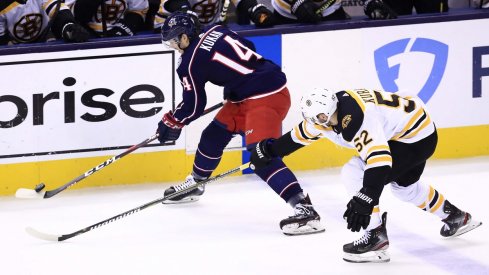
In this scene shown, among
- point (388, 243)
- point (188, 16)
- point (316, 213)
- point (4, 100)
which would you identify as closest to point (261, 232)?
point (316, 213)

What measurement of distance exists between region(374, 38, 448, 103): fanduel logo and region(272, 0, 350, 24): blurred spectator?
39cm

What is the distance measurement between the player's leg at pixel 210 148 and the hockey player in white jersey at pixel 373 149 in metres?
0.66

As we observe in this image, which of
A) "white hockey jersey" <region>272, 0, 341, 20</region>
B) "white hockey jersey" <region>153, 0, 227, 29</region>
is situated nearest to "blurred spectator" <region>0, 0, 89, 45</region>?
"white hockey jersey" <region>153, 0, 227, 29</region>

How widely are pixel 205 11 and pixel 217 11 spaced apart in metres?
0.09

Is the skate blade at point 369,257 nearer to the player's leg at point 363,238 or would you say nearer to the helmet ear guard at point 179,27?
the player's leg at point 363,238

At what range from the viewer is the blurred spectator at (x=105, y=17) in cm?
663

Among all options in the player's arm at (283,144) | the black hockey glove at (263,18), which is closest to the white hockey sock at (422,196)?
the player's arm at (283,144)

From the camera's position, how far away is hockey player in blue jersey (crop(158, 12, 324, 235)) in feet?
17.9

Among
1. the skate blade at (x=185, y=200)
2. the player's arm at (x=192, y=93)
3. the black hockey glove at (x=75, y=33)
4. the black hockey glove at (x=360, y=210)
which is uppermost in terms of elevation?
the black hockey glove at (x=75, y=33)

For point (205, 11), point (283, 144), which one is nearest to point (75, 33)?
point (205, 11)

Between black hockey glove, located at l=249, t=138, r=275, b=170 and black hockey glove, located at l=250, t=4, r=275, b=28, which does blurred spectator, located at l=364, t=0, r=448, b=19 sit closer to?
black hockey glove, located at l=250, t=4, r=275, b=28

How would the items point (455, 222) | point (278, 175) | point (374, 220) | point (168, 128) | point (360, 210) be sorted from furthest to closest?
point (168, 128) < point (278, 175) < point (455, 222) < point (374, 220) < point (360, 210)

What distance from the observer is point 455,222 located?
5227 mm

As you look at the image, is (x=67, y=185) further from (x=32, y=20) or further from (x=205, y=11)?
(x=205, y=11)
